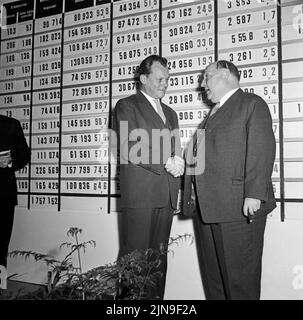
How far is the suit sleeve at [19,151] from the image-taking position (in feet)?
9.61

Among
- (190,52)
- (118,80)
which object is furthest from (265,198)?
(118,80)

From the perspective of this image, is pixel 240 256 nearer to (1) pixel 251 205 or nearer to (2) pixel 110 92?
(1) pixel 251 205

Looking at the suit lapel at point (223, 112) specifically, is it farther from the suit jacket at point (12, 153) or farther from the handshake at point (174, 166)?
the suit jacket at point (12, 153)

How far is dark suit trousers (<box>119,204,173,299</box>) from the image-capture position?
7.26ft

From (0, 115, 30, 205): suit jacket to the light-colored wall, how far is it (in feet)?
1.85

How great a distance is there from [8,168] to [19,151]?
184 mm

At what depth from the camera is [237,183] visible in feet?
6.31

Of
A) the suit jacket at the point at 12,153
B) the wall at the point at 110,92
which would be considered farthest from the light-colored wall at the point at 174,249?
the suit jacket at the point at 12,153

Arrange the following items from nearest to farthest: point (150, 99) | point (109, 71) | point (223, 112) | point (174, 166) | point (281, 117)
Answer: point (223, 112), point (174, 166), point (150, 99), point (281, 117), point (109, 71)

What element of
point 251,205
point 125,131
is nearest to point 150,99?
point 125,131


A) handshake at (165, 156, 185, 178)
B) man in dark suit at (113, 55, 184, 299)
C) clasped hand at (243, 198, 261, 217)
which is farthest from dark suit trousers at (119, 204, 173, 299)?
clasped hand at (243, 198, 261, 217)

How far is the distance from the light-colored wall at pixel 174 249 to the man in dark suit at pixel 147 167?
18.6 inches
